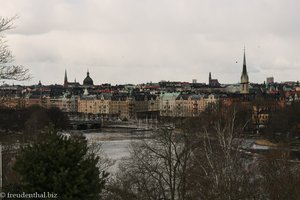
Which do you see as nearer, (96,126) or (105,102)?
(96,126)

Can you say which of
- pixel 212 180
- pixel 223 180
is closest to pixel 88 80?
pixel 212 180

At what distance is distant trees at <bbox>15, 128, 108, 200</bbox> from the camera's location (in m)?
6.69

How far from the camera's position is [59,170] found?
6.76 meters

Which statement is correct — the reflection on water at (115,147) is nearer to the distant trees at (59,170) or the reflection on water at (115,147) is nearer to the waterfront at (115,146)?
the waterfront at (115,146)

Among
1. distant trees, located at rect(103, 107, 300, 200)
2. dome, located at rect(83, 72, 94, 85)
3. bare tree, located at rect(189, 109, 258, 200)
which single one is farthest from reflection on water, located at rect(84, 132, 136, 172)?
dome, located at rect(83, 72, 94, 85)

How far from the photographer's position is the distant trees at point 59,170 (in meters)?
6.69

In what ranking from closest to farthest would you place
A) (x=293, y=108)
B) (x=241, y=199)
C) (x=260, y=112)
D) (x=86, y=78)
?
(x=241, y=199) → (x=293, y=108) → (x=260, y=112) → (x=86, y=78)

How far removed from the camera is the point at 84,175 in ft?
22.2

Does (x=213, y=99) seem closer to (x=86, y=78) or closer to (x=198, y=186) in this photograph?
(x=86, y=78)

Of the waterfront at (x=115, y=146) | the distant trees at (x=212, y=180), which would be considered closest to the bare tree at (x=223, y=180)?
the distant trees at (x=212, y=180)

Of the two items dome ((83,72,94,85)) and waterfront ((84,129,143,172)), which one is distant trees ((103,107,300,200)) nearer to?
waterfront ((84,129,143,172))

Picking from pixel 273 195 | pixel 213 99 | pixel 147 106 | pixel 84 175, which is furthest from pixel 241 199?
pixel 147 106

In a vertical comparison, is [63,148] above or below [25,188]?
above

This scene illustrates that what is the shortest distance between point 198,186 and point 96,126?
59459 millimetres
